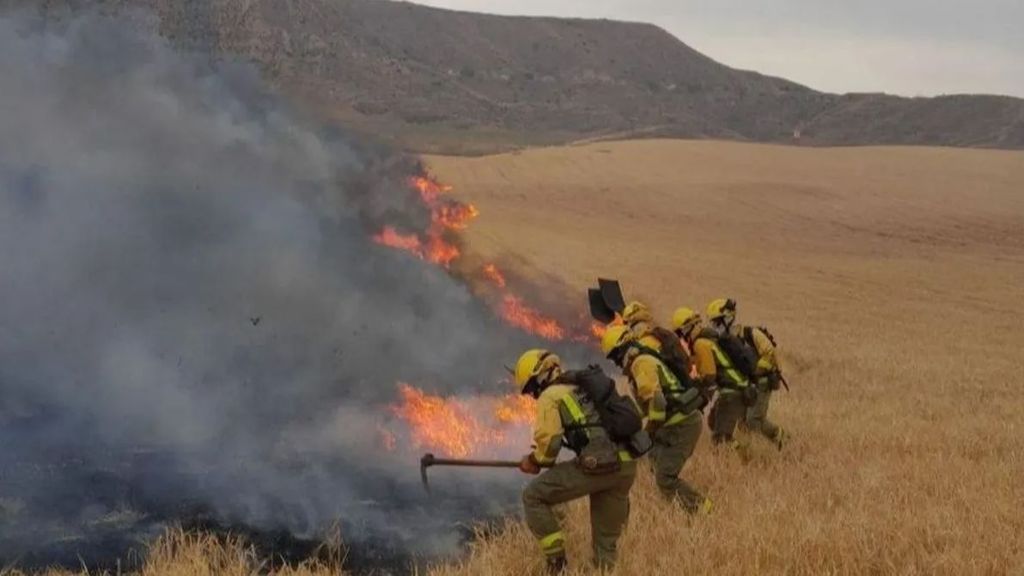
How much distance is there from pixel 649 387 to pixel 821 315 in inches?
704

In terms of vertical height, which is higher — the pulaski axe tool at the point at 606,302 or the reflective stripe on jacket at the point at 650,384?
the reflective stripe on jacket at the point at 650,384

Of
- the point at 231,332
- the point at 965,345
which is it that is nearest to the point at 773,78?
the point at 965,345

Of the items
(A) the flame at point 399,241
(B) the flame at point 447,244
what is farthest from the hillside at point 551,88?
(A) the flame at point 399,241

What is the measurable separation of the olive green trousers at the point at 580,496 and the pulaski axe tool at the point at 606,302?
969 centimetres

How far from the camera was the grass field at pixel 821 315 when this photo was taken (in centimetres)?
787

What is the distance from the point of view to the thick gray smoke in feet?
34.4

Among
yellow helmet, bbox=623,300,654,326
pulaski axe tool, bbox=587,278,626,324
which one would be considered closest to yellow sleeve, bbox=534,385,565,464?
yellow helmet, bbox=623,300,654,326

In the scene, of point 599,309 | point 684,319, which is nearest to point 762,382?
point 684,319

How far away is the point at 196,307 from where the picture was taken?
13680 millimetres

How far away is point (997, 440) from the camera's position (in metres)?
12.0

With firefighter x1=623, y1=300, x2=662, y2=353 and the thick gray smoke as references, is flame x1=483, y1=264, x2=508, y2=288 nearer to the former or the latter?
the thick gray smoke

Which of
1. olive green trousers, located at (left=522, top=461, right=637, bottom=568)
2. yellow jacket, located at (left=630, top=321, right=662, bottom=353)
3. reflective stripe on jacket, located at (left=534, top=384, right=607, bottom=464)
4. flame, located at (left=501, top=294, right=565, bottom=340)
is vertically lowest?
flame, located at (left=501, top=294, right=565, bottom=340)

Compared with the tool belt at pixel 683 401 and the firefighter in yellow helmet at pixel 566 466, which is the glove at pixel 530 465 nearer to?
the firefighter in yellow helmet at pixel 566 466

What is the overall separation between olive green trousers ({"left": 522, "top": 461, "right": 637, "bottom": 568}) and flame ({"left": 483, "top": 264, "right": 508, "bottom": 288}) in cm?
1071
